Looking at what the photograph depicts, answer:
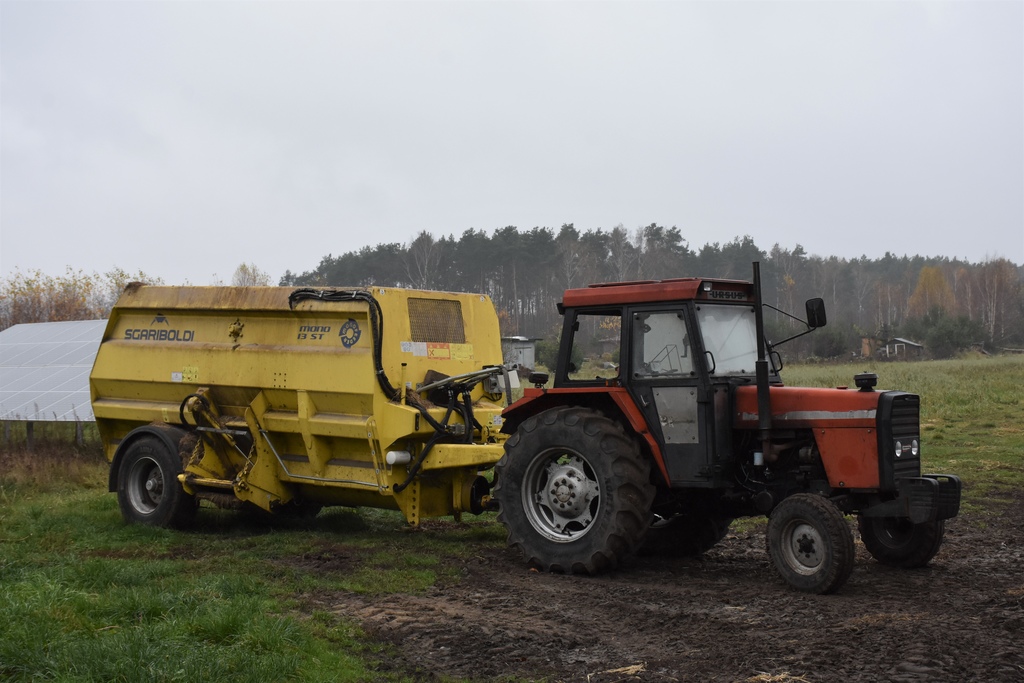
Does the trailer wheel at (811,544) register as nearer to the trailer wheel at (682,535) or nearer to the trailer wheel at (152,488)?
the trailer wheel at (682,535)

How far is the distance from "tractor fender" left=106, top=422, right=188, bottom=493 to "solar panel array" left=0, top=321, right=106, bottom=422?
473 centimetres

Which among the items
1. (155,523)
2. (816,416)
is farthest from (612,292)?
(155,523)

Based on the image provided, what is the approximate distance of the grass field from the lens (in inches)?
221

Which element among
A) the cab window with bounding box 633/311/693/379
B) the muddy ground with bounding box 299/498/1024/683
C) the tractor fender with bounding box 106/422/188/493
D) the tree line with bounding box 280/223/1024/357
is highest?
the tree line with bounding box 280/223/1024/357

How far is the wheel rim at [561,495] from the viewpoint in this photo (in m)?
8.57

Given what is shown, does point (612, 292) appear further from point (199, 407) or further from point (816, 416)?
point (199, 407)

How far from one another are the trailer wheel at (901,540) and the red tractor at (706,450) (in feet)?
0.04

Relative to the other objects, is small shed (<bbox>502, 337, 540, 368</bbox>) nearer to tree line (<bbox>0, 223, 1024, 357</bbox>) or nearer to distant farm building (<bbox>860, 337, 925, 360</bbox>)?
tree line (<bbox>0, 223, 1024, 357</bbox>)

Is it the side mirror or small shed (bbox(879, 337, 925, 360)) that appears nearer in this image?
the side mirror

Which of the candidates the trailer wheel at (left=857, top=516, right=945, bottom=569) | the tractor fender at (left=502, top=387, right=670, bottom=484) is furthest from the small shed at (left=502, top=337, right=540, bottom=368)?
the trailer wheel at (left=857, top=516, right=945, bottom=569)

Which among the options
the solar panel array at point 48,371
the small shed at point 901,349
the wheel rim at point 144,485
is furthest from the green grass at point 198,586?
the small shed at point 901,349

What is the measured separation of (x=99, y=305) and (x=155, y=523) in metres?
33.9

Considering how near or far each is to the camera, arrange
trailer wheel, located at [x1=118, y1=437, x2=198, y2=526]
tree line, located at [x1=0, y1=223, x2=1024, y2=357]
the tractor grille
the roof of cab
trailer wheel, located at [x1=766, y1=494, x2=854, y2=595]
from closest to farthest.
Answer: trailer wheel, located at [x1=766, y1=494, x2=854, y2=595] < the tractor grille < the roof of cab < trailer wheel, located at [x1=118, y1=437, x2=198, y2=526] < tree line, located at [x1=0, y1=223, x2=1024, y2=357]

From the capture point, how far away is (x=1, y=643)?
5.71 metres
